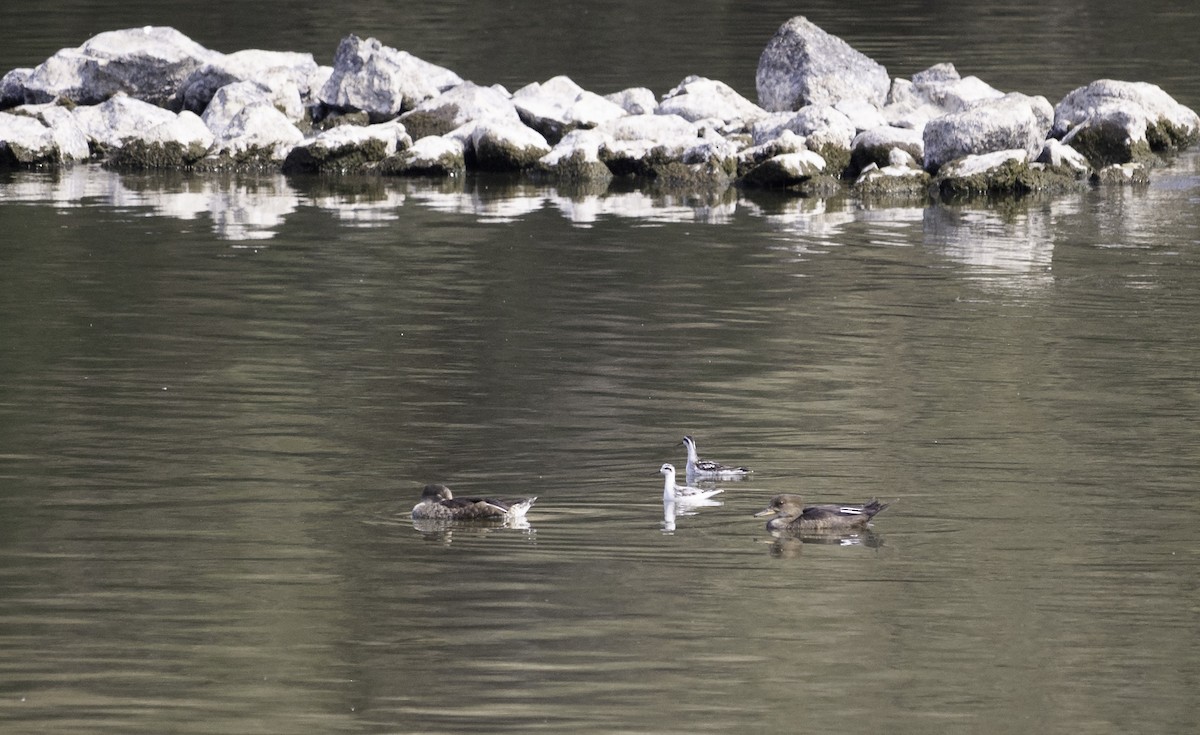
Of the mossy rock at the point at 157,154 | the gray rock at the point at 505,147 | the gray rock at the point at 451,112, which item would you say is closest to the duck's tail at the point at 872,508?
the gray rock at the point at 505,147

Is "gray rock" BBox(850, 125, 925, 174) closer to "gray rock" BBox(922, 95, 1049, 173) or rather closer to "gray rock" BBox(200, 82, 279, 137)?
"gray rock" BBox(922, 95, 1049, 173)

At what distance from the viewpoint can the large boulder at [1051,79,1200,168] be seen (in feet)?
110

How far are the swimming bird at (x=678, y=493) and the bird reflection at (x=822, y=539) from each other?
0.80 metres

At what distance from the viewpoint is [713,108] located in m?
36.4

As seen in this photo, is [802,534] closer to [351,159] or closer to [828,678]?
[828,678]

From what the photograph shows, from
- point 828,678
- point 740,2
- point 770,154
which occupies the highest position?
point 740,2

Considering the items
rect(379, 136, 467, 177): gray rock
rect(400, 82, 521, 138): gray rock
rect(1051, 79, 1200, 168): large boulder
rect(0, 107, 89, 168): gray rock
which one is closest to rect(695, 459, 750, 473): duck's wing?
rect(379, 136, 467, 177): gray rock

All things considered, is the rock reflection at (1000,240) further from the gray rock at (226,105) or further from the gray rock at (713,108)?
the gray rock at (226,105)

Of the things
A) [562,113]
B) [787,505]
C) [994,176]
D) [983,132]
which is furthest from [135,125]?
[787,505]

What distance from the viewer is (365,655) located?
10.9m

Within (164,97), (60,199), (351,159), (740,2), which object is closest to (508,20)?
(740,2)

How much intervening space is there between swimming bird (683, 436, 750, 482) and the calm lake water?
237mm

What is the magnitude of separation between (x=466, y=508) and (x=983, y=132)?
64.8 feet

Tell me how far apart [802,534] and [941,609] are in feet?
5.54
